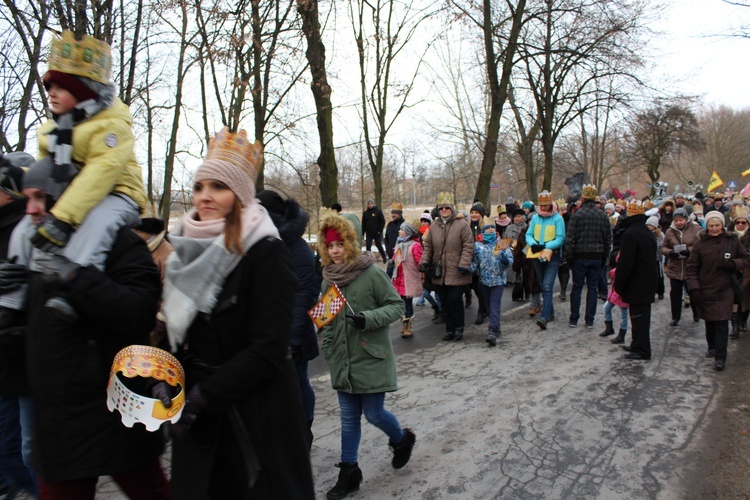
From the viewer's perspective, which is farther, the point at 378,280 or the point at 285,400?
the point at 378,280

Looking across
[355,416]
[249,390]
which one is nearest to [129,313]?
[249,390]

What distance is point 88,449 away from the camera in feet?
6.77

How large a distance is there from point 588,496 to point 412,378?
2.71 meters

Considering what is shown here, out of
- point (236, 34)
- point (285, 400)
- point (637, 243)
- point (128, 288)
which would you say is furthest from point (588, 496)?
point (236, 34)

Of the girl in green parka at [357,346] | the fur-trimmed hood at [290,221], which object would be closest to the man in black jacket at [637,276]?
the girl in green parka at [357,346]

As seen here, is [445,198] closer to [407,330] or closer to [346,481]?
[407,330]

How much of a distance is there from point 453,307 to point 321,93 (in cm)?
594

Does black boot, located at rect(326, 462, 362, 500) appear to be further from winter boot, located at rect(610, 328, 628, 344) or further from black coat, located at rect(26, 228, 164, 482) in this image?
winter boot, located at rect(610, 328, 628, 344)

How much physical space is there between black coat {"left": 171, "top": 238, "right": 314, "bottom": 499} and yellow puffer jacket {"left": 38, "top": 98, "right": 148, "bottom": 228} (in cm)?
69

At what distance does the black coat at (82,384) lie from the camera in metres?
2.05

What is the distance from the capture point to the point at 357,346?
3.66m

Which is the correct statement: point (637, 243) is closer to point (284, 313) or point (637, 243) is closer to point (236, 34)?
point (284, 313)

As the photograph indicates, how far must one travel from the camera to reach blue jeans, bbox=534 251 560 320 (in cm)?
827

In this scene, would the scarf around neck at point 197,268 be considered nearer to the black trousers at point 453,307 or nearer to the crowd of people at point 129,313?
the crowd of people at point 129,313
